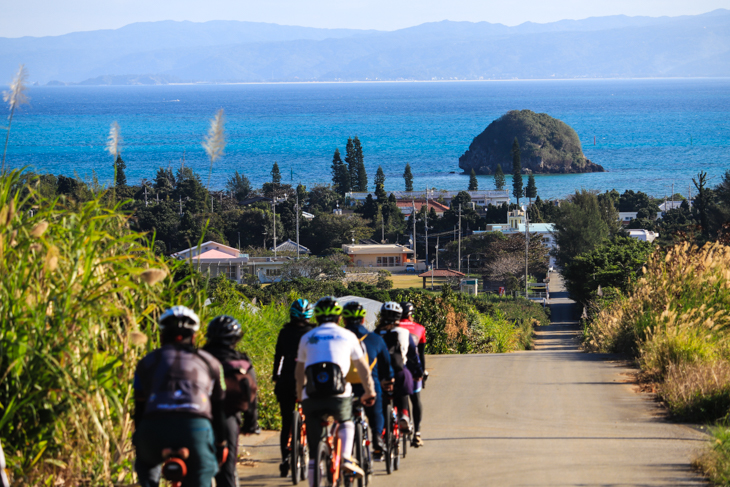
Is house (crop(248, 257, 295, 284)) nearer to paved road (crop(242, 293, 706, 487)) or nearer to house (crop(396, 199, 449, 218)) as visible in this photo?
house (crop(396, 199, 449, 218))

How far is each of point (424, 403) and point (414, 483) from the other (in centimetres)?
365

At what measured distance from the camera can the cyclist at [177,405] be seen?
11.6 ft

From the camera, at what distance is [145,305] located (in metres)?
5.30

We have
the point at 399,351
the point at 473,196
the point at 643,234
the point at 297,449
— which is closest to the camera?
the point at 297,449

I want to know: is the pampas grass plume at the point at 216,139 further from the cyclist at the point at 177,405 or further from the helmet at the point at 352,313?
the cyclist at the point at 177,405

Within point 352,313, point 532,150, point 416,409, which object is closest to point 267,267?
point 416,409

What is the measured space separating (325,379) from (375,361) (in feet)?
2.67

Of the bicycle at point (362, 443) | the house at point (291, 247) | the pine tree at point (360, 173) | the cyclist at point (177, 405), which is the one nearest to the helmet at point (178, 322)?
the cyclist at point (177, 405)

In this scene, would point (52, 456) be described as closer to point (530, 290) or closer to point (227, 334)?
point (227, 334)

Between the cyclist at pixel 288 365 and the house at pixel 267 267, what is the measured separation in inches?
1637

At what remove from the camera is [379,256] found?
197ft

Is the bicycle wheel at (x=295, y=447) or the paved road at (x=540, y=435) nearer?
the bicycle wheel at (x=295, y=447)

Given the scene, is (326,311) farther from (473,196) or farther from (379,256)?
(473,196)

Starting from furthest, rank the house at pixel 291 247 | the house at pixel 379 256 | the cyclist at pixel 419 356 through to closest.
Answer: the house at pixel 379 256, the house at pixel 291 247, the cyclist at pixel 419 356
